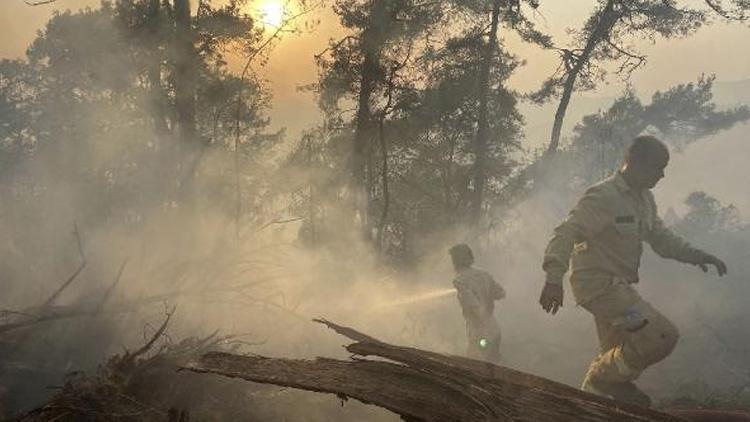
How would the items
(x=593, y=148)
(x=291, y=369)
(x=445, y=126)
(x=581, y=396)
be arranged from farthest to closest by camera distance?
(x=593, y=148) < (x=445, y=126) < (x=581, y=396) < (x=291, y=369)

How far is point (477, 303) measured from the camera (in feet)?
21.5

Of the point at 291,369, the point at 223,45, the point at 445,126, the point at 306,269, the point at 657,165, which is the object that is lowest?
the point at 291,369

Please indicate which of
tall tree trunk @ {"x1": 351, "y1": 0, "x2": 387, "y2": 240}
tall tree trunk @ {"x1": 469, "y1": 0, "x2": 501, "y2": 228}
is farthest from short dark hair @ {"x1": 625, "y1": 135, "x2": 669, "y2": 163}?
tall tree trunk @ {"x1": 469, "y1": 0, "x2": 501, "y2": 228}

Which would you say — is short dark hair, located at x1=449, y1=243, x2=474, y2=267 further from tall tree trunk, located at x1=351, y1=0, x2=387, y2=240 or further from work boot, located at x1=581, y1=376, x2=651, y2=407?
tall tree trunk, located at x1=351, y1=0, x2=387, y2=240

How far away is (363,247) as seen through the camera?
1476cm

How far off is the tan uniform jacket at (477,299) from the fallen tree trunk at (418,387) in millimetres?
3801

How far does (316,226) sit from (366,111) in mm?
3844

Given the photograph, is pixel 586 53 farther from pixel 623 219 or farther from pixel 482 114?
pixel 623 219

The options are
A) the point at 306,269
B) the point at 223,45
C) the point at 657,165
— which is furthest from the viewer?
the point at 223,45

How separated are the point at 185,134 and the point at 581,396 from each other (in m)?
11.6

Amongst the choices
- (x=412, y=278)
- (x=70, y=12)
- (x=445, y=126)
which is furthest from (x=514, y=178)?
(x=70, y=12)

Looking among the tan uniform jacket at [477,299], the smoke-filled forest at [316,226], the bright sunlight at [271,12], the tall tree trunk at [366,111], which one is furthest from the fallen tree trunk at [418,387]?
the bright sunlight at [271,12]

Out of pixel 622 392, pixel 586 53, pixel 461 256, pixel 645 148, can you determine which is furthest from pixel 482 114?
pixel 622 392

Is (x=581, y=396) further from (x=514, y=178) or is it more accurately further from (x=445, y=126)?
(x=514, y=178)
